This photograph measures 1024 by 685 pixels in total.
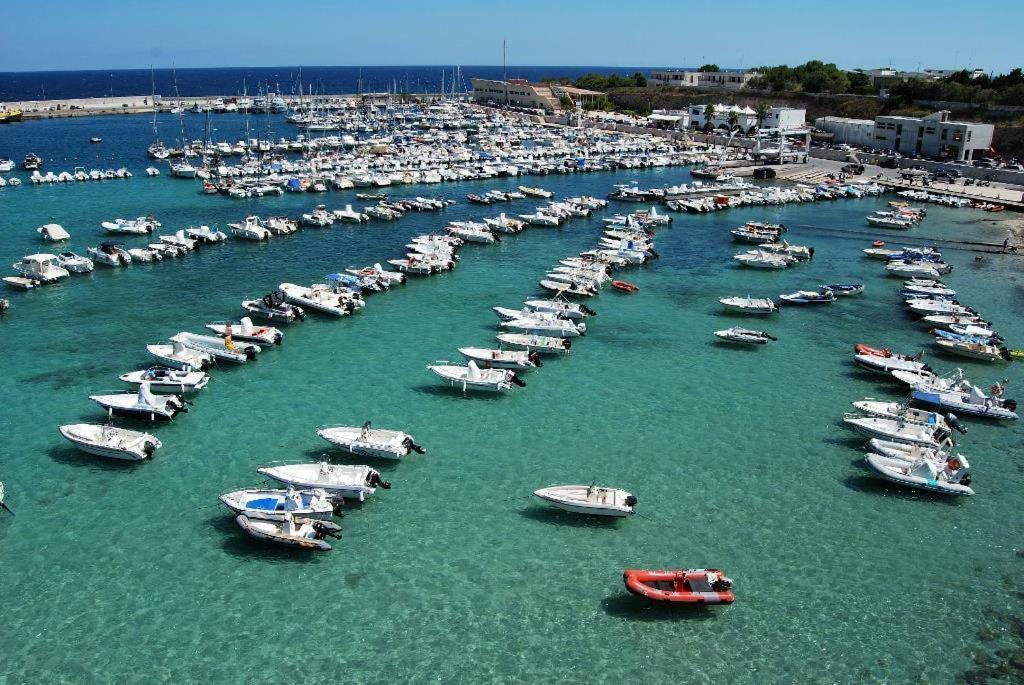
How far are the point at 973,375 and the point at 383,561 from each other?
113 feet

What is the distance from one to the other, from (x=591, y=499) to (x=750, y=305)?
1063 inches

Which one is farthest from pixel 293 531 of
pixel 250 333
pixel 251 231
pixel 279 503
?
pixel 251 231

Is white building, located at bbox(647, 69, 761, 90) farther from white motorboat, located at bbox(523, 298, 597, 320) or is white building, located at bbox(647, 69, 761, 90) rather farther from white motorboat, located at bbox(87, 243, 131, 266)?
white motorboat, located at bbox(87, 243, 131, 266)

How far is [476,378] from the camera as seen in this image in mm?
36188

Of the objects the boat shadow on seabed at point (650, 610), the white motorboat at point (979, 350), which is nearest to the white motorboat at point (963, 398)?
the white motorboat at point (979, 350)

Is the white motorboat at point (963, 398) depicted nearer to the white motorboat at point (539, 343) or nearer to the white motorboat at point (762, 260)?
the white motorboat at point (539, 343)

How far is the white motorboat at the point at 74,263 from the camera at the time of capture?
177 feet

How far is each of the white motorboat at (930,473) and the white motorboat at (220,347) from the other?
30.5 metres

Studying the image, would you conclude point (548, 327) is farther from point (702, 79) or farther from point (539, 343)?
point (702, 79)

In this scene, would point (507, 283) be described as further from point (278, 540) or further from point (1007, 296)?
point (1007, 296)

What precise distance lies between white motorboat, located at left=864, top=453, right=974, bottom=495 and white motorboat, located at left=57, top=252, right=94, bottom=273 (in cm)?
5316

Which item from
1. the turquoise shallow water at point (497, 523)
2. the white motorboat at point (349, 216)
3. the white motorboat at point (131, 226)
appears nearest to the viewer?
the turquoise shallow water at point (497, 523)

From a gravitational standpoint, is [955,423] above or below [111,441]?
above

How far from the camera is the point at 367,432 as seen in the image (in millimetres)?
30203
